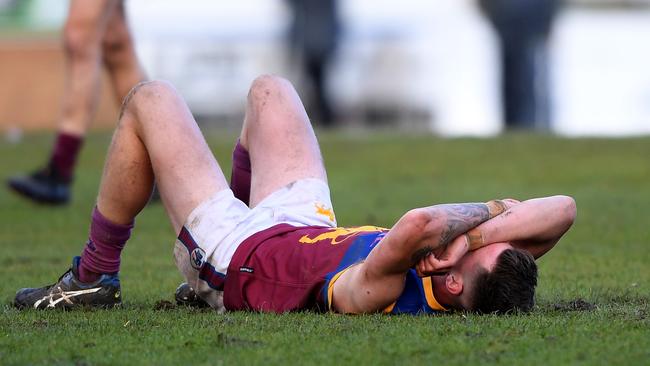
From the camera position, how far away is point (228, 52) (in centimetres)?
2089

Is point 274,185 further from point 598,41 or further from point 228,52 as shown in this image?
point 598,41

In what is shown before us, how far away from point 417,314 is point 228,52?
53.7ft

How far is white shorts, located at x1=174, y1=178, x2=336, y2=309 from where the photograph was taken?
5027 mm

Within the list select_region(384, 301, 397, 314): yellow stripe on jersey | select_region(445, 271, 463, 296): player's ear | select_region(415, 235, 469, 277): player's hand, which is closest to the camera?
select_region(415, 235, 469, 277): player's hand

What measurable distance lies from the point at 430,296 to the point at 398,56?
16254mm

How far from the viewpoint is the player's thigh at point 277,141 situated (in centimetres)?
545

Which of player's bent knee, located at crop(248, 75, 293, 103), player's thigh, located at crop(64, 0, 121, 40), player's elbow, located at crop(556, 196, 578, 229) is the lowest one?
player's elbow, located at crop(556, 196, 578, 229)

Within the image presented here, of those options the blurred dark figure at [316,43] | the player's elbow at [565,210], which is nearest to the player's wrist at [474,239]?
the player's elbow at [565,210]

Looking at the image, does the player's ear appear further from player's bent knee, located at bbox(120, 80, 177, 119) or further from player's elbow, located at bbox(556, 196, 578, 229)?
player's bent knee, located at bbox(120, 80, 177, 119)

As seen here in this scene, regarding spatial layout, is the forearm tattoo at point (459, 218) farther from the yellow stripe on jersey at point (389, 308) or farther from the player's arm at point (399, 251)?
the yellow stripe on jersey at point (389, 308)

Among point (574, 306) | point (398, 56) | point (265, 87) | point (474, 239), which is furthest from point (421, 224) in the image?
point (398, 56)

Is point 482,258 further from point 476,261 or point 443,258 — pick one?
point 443,258

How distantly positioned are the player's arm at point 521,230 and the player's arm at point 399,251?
0.03m

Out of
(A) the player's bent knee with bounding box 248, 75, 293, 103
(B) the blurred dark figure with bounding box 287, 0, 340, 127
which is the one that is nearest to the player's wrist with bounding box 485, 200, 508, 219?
(A) the player's bent knee with bounding box 248, 75, 293, 103
